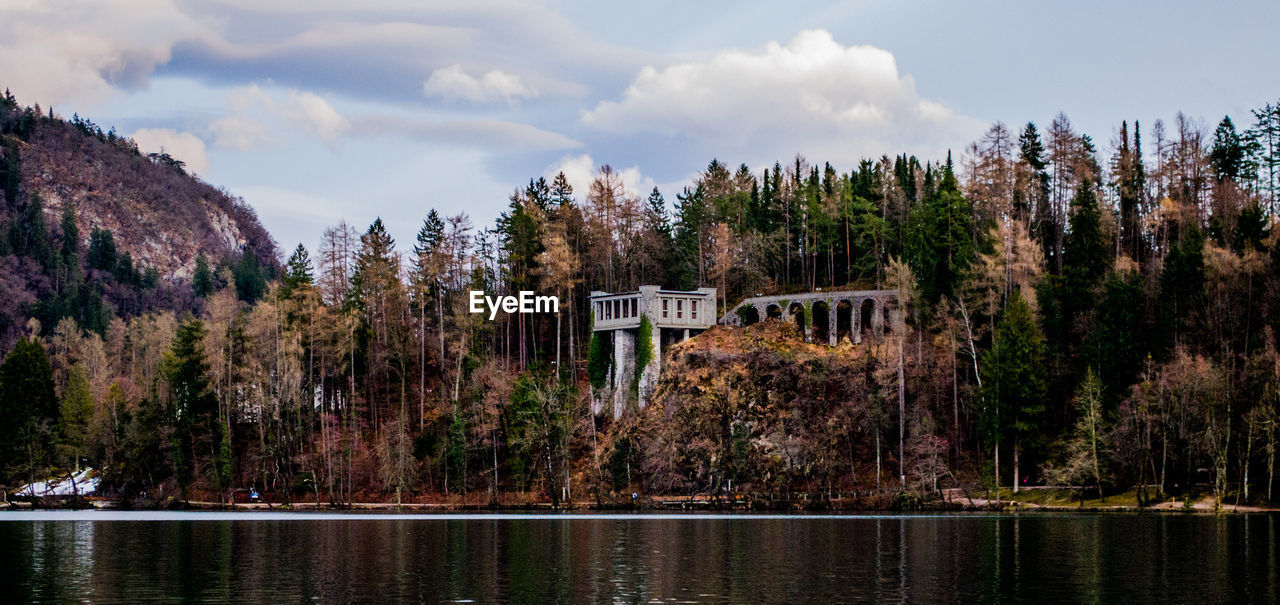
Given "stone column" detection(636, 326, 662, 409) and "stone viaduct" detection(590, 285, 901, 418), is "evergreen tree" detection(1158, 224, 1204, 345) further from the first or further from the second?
"stone column" detection(636, 326, 662, 409)

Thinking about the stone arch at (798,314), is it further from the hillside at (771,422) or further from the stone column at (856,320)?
the hillside at (771,422)

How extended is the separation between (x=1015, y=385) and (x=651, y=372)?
33.1 metres

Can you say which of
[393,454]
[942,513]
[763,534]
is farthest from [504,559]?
[393,454]

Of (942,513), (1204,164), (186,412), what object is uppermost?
(1204,164)

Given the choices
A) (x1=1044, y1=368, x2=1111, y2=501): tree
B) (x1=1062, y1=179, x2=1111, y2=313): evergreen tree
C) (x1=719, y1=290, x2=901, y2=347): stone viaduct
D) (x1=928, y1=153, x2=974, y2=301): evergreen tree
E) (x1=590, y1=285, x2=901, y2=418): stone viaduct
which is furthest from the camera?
(x1=590, y1=285, x2=901, y2=418): stone viaduct

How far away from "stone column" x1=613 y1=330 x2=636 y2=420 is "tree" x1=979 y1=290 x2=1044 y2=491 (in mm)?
32219

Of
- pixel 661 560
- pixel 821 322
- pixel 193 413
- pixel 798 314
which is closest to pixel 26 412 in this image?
pixel 193 413

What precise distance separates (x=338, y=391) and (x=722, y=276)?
127ft

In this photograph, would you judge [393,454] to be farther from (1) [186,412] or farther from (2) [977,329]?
(2) [977,329]

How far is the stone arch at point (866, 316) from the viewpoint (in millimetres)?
114562

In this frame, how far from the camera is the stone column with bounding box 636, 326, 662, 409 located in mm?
113000

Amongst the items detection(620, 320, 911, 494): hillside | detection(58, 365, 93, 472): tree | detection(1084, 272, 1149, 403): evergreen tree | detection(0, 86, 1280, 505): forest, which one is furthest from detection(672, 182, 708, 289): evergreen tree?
detection(58, 365, 93, 472): tree

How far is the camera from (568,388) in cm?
11394

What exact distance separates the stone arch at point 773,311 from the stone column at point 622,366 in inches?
516
